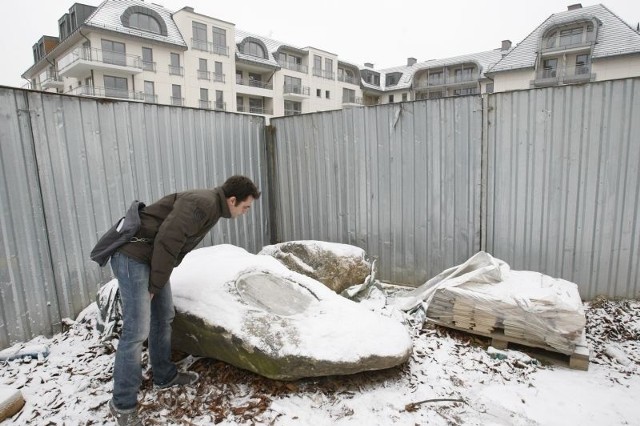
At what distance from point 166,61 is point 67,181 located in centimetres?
2596

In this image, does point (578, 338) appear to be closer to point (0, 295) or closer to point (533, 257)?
point (533, 257)

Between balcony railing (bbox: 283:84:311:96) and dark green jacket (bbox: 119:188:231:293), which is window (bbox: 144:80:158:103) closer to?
balcony railing (bbox: 283:84:311:96)

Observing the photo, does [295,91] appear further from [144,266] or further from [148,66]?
[144,266]

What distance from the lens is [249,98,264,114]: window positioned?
108ft

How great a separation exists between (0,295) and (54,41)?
33.0 meters

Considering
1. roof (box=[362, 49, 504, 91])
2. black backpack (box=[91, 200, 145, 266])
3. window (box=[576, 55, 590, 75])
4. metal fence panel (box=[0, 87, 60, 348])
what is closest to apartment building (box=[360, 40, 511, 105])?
roof (box=[362, 49, 504, 91])

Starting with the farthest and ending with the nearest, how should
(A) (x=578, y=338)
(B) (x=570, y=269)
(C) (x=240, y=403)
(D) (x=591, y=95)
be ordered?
(B) (x=570, y=269) < (D) (x=591, y=95) < (A) (x=578, y=338) < (C) (x=240, y=403)

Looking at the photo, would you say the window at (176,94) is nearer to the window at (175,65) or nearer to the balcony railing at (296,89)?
the window at (175,65)

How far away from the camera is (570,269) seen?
4.99 m

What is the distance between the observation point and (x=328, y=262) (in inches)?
205

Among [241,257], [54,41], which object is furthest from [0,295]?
[54,41]

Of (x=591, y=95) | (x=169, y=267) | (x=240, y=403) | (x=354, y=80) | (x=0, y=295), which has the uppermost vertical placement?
(x=354, y=80)

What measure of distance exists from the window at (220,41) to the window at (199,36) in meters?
0.70

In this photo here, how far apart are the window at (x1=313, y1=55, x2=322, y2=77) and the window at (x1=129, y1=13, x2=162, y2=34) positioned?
14962 millimetres
